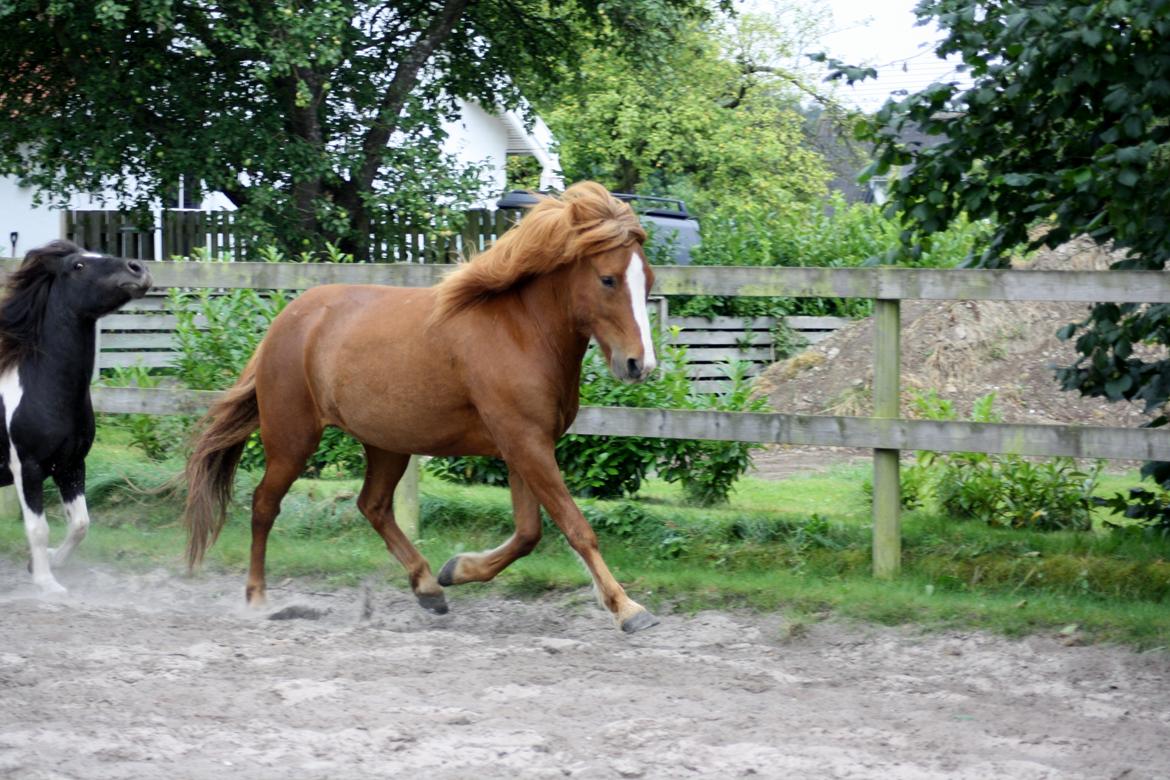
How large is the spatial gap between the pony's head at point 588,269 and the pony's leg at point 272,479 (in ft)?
3.53

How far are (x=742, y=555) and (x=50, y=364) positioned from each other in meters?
3.82

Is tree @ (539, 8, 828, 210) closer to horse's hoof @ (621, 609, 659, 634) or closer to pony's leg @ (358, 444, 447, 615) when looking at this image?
pony's leg @ (358, 444, 447, 615)

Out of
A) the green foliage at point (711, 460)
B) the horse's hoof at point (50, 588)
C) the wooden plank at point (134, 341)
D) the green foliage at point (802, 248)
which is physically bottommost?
the horse's hoof at point (50, 588)

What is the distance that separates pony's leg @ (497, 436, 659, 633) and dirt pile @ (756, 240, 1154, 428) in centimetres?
773

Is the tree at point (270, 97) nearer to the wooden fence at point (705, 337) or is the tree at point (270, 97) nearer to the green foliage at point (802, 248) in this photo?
the green foliage at point (802, 248)

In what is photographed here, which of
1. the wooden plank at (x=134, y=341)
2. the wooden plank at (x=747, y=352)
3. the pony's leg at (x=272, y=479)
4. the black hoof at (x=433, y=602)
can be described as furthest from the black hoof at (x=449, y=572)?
the wooden plank at (x=747, y=352)

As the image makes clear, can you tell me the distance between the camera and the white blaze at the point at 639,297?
5.30m

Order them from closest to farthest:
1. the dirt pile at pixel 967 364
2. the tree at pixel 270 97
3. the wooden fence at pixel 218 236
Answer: the dirt pile at pixel 967 364, the tree at pixel 270 97, the wooden fence at pixel 218 236

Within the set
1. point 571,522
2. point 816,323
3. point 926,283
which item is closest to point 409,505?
point 571,522

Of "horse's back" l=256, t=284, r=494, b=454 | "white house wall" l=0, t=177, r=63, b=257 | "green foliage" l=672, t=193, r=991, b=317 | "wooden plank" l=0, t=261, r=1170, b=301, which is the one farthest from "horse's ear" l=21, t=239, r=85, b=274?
"white house wall" l=0, t=177, r=63, b=257

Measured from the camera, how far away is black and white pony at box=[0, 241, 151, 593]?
268 inches

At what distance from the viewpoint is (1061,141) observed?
6.21 meters

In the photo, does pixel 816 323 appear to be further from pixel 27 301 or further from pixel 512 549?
pixel 27 301

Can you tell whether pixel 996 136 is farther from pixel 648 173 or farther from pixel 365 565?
pixel 648 173
